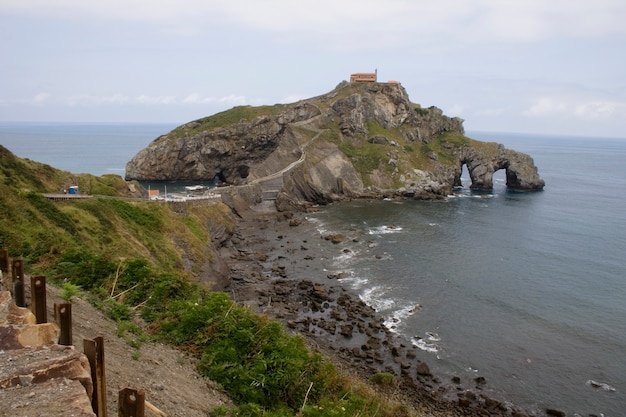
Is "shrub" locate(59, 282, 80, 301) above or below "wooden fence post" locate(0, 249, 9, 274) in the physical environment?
below

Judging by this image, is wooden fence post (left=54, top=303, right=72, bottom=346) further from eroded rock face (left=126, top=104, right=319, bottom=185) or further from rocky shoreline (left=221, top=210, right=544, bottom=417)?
eroded rock face (left=126, top=104, right=319, bottom=185)

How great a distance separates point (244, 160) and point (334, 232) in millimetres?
50167

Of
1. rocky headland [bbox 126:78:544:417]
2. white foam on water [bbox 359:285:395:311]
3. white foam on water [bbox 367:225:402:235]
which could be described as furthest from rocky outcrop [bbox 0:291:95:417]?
white foam on water [bbox 367:225:402:235]

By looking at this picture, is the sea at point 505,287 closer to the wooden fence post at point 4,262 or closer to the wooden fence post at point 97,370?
the wooden fence post at point 4,262

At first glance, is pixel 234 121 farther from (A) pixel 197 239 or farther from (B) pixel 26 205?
(B) pixel 26 205

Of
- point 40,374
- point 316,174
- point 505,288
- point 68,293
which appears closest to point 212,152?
point 316,174

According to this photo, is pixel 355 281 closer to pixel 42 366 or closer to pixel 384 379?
pixel 384 379

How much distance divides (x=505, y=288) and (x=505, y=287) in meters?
0.34

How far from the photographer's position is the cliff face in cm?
10144

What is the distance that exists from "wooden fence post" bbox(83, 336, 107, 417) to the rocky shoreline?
2742cm

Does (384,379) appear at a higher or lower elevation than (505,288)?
lower

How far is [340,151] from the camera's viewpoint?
10681 centimetres

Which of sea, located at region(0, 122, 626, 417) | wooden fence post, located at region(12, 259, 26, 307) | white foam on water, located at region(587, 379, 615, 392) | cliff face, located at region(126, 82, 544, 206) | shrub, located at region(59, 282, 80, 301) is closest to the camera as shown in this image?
wooden fence post, located at region(12, 259, 26, 307)

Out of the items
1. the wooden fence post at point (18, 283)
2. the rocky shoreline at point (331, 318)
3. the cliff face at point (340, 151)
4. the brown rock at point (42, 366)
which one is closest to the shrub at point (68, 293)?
the wooden fence post at point (18, 283)
